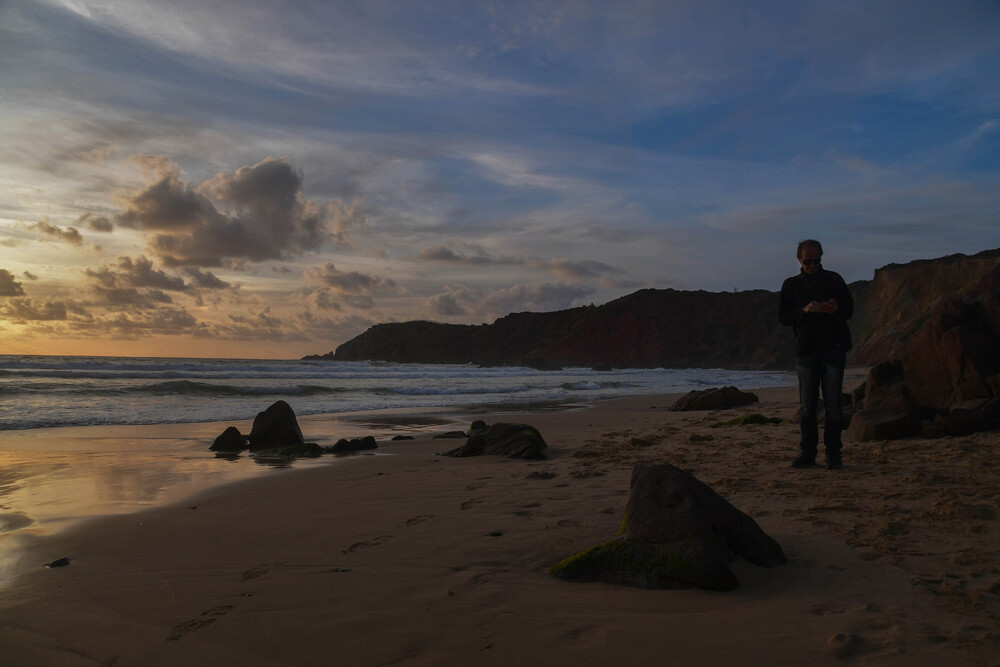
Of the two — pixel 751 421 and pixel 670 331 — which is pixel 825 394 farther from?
pixel 670 331

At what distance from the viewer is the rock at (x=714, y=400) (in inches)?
572

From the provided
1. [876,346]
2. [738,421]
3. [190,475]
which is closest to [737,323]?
[876,346]

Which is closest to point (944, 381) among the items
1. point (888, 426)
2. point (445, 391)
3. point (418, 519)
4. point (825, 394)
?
point (888, 426)

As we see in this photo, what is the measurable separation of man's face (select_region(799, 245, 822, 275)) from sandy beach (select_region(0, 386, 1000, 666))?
1.80 metres

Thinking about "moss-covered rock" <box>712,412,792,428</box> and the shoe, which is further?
"moss-covered rock" <box>712,412,792,428</box>

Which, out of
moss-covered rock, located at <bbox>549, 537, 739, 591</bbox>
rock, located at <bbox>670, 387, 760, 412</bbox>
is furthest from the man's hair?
rock, located at <bbox>670, 387, 760, 412</bbox>

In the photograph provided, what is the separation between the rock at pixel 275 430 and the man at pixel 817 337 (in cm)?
738

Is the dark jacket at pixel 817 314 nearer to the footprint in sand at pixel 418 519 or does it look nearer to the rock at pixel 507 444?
the rock at pixel 507 444

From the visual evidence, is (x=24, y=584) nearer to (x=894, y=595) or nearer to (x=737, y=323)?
(x=894, y=595)

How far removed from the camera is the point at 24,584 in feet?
10.7

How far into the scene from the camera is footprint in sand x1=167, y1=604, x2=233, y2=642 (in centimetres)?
252

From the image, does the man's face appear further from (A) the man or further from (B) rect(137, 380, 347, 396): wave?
(B) rect(137, 380, 347, 396): wave

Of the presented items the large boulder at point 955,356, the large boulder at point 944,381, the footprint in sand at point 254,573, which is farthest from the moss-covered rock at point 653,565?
the large boulder at point 955,356

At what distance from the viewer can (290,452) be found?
882 centimetres
